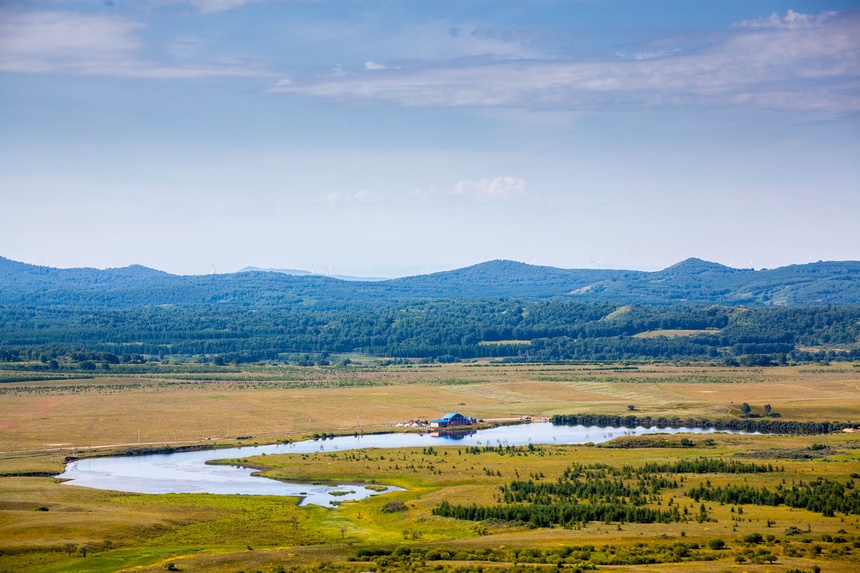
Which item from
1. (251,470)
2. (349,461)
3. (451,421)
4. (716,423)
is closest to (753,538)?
(349,461)

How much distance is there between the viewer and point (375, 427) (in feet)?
405

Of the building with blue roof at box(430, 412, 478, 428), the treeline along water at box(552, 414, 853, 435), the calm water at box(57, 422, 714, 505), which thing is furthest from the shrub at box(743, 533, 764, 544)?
the building with blue roof at box(430, 412, 478, 428)

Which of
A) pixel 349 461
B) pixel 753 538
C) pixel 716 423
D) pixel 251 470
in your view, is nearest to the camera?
pixel 753 538

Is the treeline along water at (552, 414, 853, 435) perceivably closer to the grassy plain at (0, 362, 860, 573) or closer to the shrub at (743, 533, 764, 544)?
the grassy plain at (0, 362, 860, 573)

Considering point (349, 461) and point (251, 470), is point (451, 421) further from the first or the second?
point (251, 470)

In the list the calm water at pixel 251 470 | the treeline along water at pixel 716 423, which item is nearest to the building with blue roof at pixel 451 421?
the calm water at pixel 251 470

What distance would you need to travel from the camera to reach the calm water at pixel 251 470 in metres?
81.7

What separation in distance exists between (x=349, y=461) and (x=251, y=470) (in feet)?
26.9

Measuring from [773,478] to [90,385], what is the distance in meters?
110

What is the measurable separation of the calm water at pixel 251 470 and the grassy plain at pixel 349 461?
3.13 metres

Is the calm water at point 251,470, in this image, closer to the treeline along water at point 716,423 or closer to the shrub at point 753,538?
the treeline along water at point 716,423

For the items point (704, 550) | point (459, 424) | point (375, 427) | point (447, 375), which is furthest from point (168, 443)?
point (447, 375)

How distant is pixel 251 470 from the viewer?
9219 centimetres

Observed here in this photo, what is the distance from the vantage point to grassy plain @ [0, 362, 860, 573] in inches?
2287
